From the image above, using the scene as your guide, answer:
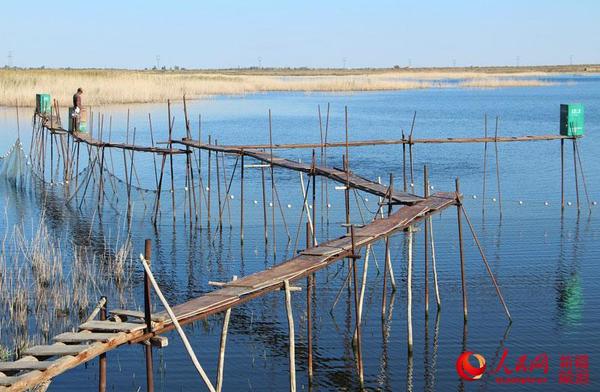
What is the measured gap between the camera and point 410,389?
11.1 m

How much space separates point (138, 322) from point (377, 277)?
807cm

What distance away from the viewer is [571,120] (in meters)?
21.7

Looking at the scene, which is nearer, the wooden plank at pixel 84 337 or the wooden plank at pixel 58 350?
the wooden plank at pixel 58 350

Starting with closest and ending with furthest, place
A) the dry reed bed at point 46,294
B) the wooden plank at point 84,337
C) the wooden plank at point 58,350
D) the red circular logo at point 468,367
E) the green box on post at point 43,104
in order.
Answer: the wooden plank at point 58,350
the wooden plank at point 84,337
the red circular logo at point 468,367
the dry reed bed at point 46,294
the green box on post at point 43,104

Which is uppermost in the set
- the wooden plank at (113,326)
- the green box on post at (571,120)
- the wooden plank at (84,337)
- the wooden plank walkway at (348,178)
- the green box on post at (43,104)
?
the green box on post at (43,104)

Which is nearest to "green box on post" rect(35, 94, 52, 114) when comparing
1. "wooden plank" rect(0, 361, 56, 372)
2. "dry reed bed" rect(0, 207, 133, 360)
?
"dry reed bed" rect(0, 207, 133, 360)

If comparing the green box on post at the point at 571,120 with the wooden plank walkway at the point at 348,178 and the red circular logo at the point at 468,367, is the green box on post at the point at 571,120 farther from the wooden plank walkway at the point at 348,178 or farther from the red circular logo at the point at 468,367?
the red circular logo at the point at 468,367

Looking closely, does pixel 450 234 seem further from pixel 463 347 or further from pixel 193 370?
pixel 193 370

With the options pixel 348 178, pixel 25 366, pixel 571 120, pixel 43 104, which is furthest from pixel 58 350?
pixel 43 104

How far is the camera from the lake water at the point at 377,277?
38.5ft

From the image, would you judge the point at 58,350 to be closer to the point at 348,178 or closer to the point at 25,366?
the point at 25,366

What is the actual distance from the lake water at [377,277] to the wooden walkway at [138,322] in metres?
1.53

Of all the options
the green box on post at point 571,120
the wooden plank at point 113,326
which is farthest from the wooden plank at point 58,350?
the green box on post at point 571,120

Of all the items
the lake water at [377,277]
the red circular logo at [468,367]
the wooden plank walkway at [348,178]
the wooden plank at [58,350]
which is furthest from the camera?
the wooden plank walkway at [348,178]
